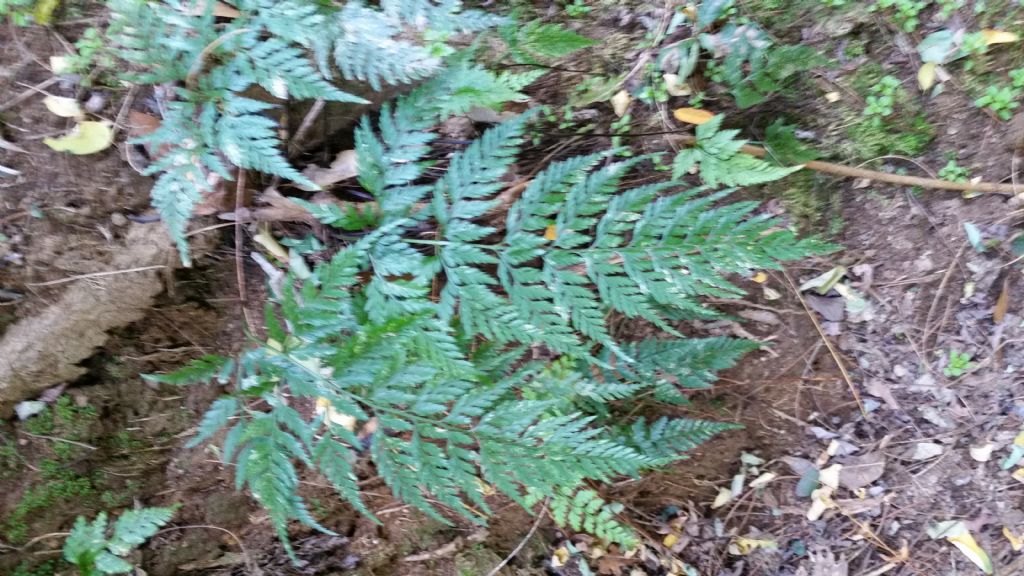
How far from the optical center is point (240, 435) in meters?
1.95

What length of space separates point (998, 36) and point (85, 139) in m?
3.18

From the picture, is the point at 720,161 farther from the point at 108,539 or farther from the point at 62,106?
the point at 108,539

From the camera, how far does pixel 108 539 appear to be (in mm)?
2357

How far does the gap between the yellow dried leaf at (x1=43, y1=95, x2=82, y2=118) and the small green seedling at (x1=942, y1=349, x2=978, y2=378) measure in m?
3.32

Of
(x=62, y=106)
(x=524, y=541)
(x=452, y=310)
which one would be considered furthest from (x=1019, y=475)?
(x=62, y=106)

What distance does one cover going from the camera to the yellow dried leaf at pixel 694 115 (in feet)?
7.93

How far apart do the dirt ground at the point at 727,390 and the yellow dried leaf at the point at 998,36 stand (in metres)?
0.09

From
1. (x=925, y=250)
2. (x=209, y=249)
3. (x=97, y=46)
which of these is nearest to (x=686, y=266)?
(x=925, y=250)

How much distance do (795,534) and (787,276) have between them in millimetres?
1118

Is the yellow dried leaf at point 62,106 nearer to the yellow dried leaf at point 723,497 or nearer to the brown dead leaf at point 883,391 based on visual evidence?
the yellow dried leaf at point 723,497

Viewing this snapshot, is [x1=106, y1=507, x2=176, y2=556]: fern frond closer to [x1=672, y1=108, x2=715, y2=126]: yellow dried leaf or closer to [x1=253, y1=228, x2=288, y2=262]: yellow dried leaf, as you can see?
[x1=253, y1=228, x2=288, y2=262]: yellow dried leaf

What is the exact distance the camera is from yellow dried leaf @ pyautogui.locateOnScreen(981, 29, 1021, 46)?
2.34 meters

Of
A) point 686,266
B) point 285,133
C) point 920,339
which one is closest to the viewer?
point 686,266

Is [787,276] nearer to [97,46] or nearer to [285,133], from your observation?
[285,133]
